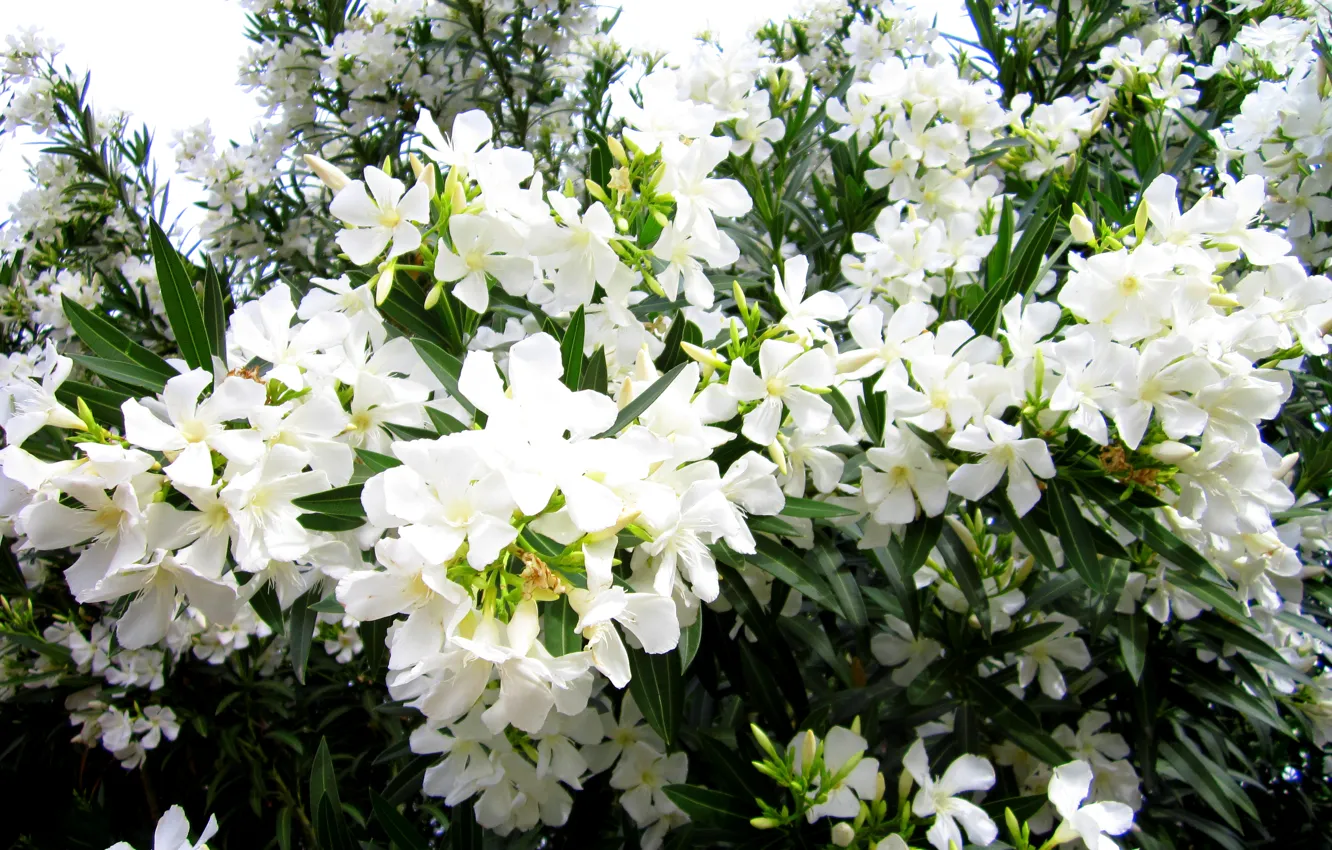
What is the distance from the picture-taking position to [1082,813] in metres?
1.12

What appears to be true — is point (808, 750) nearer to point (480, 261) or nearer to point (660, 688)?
point (660, 688)

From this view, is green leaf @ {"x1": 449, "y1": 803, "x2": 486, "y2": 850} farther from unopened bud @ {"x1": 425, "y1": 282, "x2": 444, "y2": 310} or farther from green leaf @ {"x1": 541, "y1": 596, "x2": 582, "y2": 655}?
unopened bud @ {"x1": 425, "y1": 282, "x2": 444, "y2": 310}

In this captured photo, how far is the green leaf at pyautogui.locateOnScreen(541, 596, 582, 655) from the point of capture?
2.71 feet

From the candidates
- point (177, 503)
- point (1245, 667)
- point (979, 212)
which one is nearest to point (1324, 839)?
point (1245, 667)

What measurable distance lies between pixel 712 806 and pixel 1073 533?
587mm

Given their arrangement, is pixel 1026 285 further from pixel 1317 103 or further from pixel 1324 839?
pixel 1324 839

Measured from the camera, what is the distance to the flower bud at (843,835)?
Answer: 1.06 m

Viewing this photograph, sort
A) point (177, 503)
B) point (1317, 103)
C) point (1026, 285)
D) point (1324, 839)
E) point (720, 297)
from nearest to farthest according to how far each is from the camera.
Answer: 1. point (177, 503)
2. point (1026, 285)
3. point (1317, 103)
4. point (720, 297)
5. point (1324, 839)

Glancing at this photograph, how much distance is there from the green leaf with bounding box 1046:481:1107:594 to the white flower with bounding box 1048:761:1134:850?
25cm

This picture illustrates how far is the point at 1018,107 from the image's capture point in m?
1.97

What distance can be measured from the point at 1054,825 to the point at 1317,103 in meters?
1.43

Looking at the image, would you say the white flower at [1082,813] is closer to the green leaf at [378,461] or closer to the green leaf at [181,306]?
the green leaf at [378,461]

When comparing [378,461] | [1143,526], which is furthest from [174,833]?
[1143,526]

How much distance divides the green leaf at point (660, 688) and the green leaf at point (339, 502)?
0.36 metres
